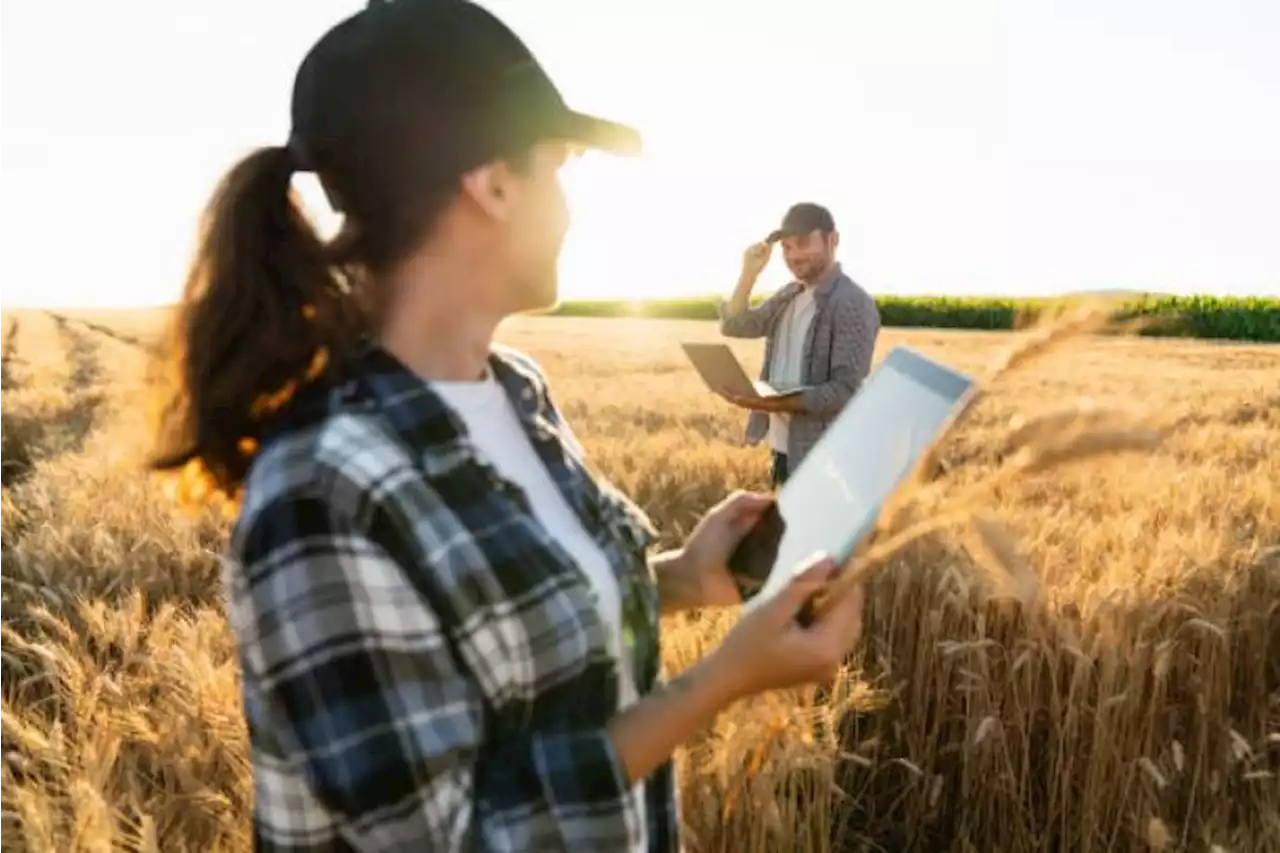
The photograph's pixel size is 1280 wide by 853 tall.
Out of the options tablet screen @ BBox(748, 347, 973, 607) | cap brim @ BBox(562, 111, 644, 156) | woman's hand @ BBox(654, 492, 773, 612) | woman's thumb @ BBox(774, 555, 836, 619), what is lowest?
woman's hand @ BBox(654, 492, 773, 612)

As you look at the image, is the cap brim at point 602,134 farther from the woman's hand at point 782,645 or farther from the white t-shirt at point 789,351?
the white t-shirt at point 789,351

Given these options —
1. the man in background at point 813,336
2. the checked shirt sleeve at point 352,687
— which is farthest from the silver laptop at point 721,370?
the checked shirt sleeve at point 352,687

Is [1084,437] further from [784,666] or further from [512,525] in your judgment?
[512,525]

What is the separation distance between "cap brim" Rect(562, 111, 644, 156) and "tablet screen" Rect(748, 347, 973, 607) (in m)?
0.34

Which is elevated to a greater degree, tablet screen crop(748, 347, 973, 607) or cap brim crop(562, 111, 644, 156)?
cap brim crop(562, 111, 644, 156)

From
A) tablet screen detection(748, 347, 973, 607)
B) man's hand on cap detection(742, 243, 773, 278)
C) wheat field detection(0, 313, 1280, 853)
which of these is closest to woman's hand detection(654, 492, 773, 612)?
tablet screen detection(748, 347, 973, 607)

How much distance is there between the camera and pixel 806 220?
410cm

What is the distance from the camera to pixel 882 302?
50562mm

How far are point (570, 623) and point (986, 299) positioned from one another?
2066 inches

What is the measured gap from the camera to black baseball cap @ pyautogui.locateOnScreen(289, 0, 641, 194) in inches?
43.9

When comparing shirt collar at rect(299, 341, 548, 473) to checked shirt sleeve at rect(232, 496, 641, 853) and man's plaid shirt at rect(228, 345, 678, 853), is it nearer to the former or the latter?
man's plaid shirt at rect(228, 345, 678, 853)

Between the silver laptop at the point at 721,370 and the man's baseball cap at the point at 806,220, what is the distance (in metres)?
0.49

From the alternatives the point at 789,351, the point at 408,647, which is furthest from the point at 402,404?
the point at 789,351

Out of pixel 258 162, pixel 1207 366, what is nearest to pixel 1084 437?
pixel 258 162
